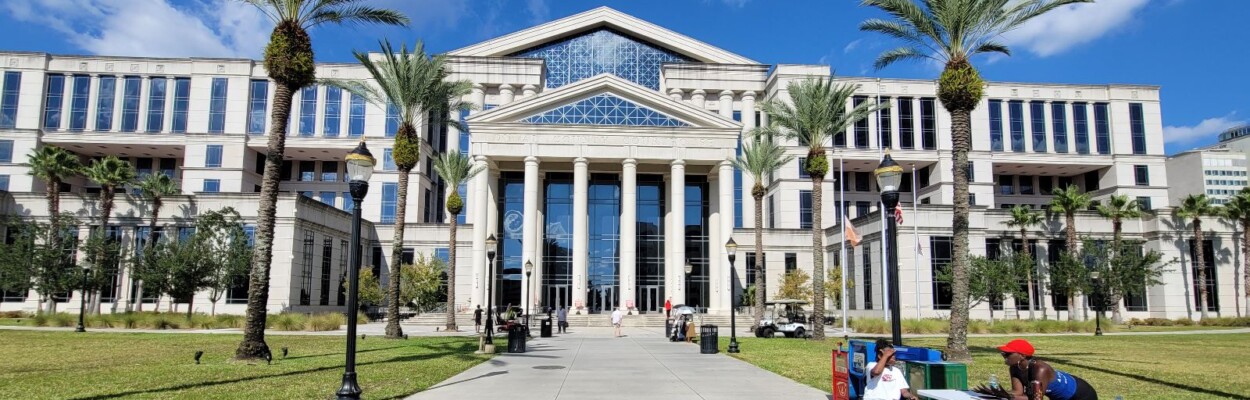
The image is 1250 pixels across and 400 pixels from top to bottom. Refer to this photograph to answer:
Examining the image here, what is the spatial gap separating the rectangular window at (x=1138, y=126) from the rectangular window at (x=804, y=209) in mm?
32562

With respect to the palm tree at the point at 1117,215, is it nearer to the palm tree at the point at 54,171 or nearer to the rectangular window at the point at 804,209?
the rectangular window at the point at 804,209

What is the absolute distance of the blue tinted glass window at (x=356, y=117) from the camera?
67625 millimetres

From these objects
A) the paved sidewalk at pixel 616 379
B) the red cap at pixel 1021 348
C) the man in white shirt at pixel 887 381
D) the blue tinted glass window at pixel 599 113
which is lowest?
the paved sidewalk at pixel 616 379

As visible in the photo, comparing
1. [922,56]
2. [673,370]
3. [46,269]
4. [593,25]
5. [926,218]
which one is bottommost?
[673,370]

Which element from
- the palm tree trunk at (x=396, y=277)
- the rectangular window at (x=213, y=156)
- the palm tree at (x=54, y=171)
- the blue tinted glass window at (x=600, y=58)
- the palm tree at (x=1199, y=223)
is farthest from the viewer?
the blue tinted glass window at (x=600, y=58)

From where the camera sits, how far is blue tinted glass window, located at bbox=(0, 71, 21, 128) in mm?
63344

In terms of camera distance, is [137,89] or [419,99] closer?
[419,99]

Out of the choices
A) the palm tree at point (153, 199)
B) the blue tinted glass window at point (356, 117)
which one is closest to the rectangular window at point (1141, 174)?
the blue tinted glass window at point (356, 117)

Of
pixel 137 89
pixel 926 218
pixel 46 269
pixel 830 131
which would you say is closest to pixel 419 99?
pixel 830 131

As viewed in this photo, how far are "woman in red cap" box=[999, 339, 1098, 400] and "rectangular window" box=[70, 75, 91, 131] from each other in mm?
75697

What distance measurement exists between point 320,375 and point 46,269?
36677mm

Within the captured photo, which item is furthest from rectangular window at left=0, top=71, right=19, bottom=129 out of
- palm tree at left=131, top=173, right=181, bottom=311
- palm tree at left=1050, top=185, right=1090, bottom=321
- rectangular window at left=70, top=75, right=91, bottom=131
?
palm tree at left=1050, top=185, right=1090, bottom=321

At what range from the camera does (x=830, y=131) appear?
36.5 m

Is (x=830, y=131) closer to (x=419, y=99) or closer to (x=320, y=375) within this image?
(x=419, y=99)
